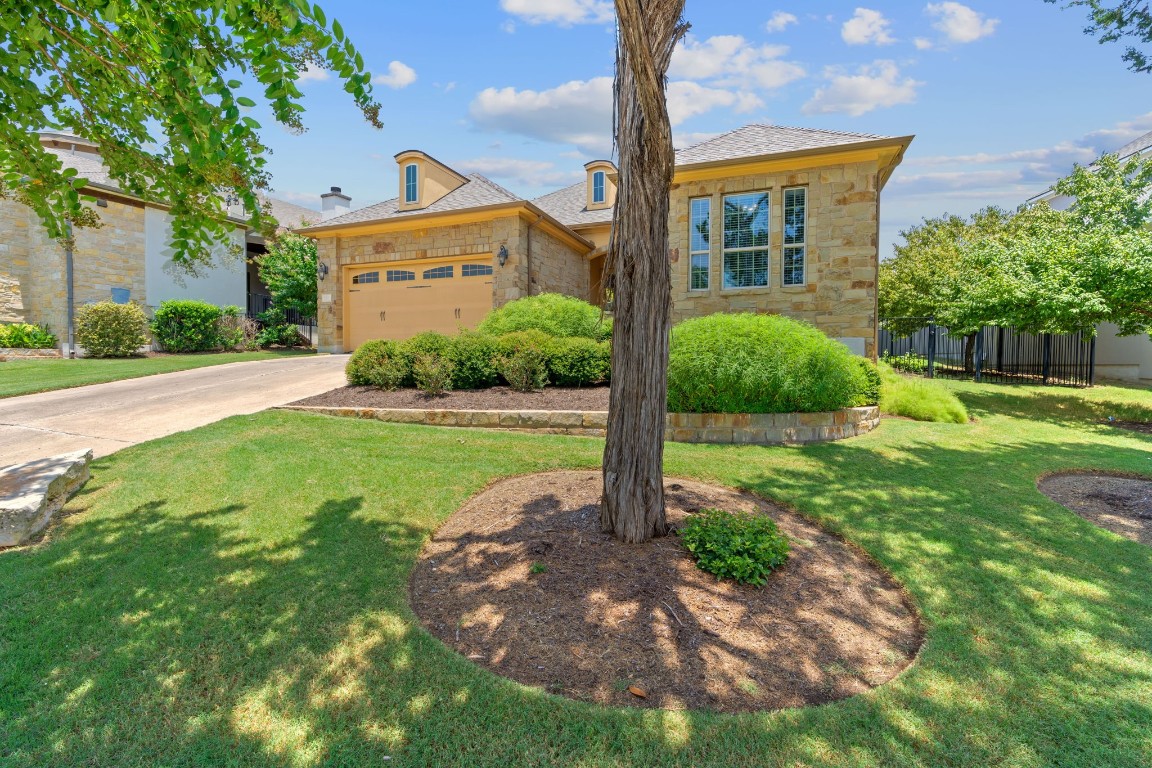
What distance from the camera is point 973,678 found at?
2352mm

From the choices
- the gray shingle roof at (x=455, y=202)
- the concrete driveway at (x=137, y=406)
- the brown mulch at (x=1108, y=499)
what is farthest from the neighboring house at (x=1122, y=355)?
the concrete driveway at (x=137, y=406)

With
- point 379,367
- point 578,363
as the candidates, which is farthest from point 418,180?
point 578,363

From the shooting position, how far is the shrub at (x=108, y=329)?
1272 centimetres

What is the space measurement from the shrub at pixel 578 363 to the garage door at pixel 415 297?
5944 mm

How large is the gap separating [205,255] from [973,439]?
8.92 metres

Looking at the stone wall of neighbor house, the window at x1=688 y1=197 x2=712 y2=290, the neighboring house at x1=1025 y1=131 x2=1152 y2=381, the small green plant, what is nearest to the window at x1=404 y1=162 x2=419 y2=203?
the window at x1=688 y1=197 x2=712 y2=290

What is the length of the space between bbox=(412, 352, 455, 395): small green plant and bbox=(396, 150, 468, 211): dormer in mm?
7959

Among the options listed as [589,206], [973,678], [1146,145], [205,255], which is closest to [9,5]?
[205,255]

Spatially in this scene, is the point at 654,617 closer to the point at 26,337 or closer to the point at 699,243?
the point at 699,243

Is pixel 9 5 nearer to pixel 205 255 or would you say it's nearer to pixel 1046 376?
pixel 205 255

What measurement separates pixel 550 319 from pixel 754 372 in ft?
13.5

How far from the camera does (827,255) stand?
10500 mm

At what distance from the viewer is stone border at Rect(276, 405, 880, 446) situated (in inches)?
255

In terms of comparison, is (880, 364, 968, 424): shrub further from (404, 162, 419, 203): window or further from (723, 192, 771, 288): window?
(404, 162, 419, 203): window
